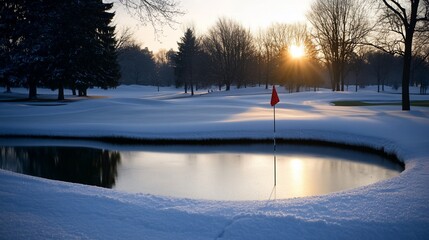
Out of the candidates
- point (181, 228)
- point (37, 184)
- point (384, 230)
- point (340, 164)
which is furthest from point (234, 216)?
point (340, 164)

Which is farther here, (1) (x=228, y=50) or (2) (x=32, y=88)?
(1) (x=228, y=50)

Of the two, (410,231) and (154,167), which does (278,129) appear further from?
(410,231)

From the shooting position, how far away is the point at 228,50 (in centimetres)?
5897

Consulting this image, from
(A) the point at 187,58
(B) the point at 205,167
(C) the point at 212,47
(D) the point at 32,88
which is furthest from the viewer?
(C) the point at 212,47

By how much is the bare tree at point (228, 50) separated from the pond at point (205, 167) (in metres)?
45.4

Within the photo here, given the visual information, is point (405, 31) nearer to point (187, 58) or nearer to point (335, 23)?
point (335, 23)

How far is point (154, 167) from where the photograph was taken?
1093 centimetres

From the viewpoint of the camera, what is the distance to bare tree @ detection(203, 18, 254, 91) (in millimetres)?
59094

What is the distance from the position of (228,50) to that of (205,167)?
166ft

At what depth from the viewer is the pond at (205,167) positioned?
8.57m

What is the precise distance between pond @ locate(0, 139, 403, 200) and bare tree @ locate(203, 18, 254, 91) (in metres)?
45.4

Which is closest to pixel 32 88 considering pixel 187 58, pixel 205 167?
pixel 187 58

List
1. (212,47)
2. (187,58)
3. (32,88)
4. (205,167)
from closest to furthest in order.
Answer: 1. (205,167)
2. (32,88)
3. (187,58)
4. (212,47)

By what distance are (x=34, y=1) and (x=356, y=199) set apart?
33.6 ft
